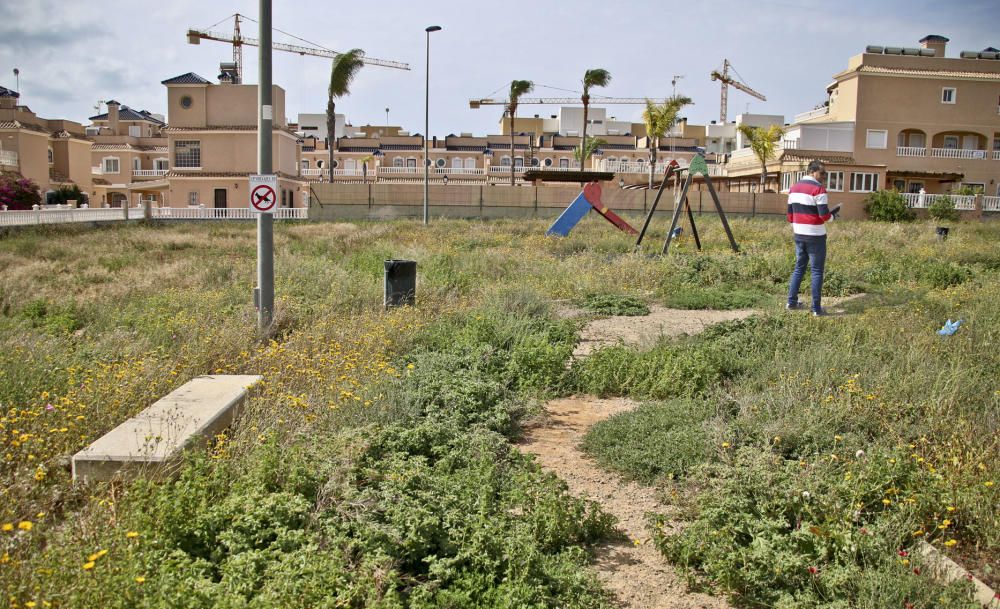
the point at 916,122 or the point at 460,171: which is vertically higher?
the point at 916,122

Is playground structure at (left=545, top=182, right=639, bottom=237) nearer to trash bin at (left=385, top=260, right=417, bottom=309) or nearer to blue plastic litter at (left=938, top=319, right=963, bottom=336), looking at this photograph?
trash bin at (left=385, top=260, right=417, bottom=309)

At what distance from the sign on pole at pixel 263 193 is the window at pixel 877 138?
5049 centimetres

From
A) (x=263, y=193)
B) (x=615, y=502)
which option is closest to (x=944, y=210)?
(x=263, y=193)

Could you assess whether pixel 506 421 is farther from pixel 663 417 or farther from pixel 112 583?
pixel 112 583

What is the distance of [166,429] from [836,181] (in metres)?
49.2

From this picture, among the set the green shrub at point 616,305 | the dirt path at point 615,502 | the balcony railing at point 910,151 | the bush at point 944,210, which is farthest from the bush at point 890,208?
the dirt path at point 615,502

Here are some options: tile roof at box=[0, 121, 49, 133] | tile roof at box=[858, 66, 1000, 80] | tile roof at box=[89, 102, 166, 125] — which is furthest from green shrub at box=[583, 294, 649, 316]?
tile roof at box=[89, 102, 166, 125]

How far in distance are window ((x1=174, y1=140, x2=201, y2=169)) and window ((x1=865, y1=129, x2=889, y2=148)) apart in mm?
45442

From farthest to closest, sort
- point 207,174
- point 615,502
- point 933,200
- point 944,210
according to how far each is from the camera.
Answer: point 207,174, point 933,200, point 944,210, point 615,502

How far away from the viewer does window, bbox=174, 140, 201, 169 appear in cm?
5081

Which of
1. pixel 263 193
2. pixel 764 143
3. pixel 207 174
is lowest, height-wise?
pixel 263 193

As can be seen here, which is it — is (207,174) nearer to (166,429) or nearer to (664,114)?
(664,114)

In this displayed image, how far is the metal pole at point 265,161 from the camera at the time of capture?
9.63 m

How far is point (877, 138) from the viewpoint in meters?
50.9
